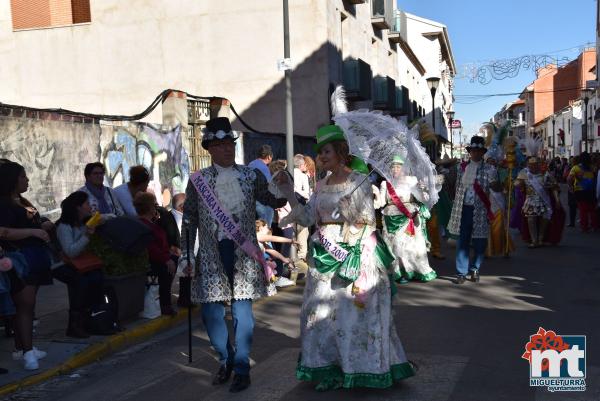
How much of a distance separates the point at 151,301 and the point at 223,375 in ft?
8.35

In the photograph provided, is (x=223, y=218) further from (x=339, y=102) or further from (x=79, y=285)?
(x=79, y=285)

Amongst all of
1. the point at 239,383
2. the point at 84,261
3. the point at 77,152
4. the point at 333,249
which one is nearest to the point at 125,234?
the point at 84,261

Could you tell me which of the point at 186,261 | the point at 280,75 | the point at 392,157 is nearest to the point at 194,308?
the point at 186,261

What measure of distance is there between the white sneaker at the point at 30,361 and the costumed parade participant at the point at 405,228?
17.6 feet

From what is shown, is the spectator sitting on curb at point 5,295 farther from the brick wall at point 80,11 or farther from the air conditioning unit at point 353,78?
the brick wall at point 80,11

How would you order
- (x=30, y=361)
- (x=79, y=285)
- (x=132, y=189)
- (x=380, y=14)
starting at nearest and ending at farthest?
(x=30, y=361) < (x=79, y=285) < (x=132, y=189) < (x=380, y=14)

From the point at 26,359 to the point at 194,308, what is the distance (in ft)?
8.71

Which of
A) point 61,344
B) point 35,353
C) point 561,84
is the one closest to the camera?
point 35,353

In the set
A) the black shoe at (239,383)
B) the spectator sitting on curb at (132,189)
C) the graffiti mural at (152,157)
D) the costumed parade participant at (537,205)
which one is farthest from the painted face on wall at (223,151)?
the costumed parade participant at (537,205)

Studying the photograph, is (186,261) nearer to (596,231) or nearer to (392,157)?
(392,157)

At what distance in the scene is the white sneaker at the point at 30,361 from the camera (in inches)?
230

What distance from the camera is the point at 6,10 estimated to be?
23.4 metres

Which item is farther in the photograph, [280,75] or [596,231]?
[280,75]

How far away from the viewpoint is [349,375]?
4.75 meters
